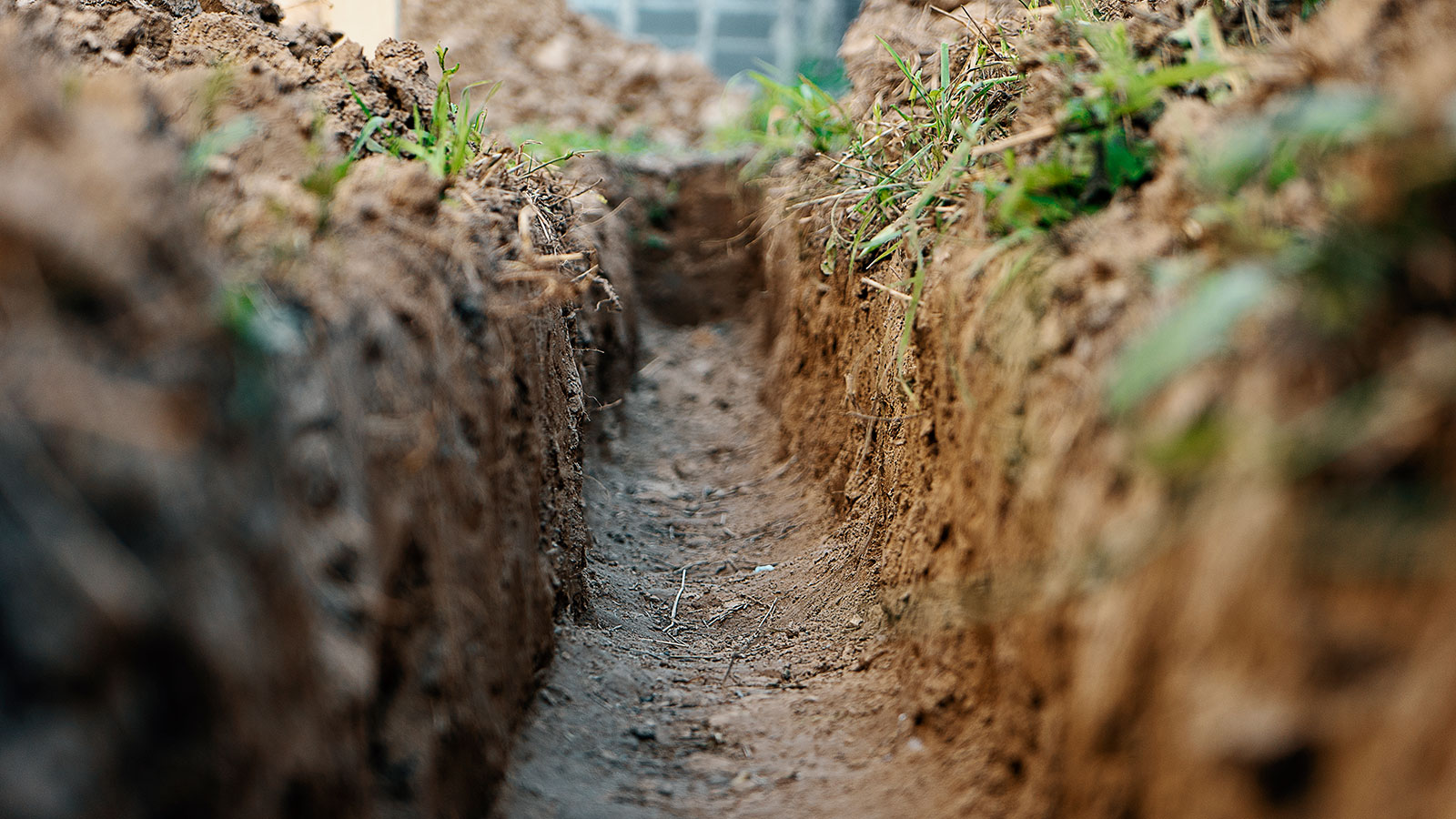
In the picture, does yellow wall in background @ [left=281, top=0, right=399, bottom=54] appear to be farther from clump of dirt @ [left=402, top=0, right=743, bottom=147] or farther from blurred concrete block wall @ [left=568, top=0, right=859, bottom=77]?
blurred concrete block wall @ [left=568, top=0, right=859, bottom=77]

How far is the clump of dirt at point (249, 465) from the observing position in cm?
99

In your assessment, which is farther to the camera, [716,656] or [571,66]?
[571,66]

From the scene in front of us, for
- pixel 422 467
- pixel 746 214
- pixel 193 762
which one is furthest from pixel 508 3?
pixel 193 762

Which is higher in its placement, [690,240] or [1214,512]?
[1214,512]

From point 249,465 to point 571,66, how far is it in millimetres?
8868

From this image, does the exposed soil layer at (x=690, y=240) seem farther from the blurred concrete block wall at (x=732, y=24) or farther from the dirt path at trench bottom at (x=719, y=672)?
the blurred concrete block wall at (x=732, y=24)

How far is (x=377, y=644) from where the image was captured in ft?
4.80

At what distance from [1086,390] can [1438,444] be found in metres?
0.51

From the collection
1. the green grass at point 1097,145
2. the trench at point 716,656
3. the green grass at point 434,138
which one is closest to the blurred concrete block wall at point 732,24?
the trench at point 716,656

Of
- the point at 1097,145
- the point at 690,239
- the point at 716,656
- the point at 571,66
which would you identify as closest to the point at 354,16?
the point at 690,239

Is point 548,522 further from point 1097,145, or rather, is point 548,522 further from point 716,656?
point 1097,145

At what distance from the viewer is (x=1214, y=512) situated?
1.17 metres

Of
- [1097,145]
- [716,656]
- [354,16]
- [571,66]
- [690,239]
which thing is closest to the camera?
[1097,145]

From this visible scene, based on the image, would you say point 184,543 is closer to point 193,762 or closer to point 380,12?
point 193,762
